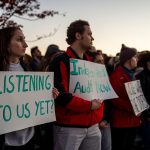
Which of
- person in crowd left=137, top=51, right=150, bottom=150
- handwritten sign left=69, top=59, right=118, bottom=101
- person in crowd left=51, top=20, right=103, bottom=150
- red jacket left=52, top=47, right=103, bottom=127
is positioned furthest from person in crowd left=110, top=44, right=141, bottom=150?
red jacket left=52, top=47, right=103, bottom=127

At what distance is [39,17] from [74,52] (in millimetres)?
9138

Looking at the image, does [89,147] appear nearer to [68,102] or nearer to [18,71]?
[68,102]

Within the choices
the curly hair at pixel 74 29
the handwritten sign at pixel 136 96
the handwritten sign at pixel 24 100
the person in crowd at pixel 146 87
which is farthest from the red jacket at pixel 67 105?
the person in crowd at pixel 146 87

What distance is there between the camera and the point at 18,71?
11.3 ft

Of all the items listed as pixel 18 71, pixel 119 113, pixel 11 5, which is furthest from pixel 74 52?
pixel 11 5

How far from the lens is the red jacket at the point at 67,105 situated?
391 centimetres

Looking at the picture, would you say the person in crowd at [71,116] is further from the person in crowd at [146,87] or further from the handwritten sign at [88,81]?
the person in crowd at [146,87]

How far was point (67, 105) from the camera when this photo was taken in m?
3.91

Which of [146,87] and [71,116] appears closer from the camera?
[71,116]

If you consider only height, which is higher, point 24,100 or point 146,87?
point 24,100

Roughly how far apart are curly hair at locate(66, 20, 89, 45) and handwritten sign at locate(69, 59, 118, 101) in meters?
0.30

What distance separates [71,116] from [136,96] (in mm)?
1738

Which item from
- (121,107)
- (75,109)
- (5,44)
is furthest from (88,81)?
(121,107)

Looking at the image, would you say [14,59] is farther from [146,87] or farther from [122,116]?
[146,87]
